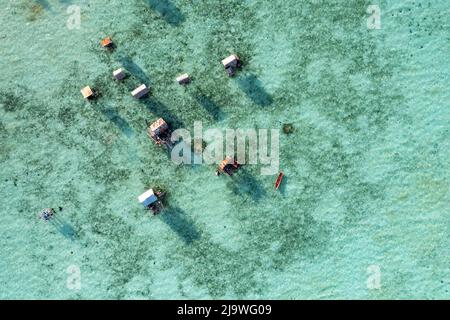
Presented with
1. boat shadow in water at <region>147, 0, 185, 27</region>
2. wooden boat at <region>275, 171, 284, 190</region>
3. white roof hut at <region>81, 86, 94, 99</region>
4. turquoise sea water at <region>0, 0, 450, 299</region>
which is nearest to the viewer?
turquoise sea water at <region>0, 0, 450, 299</region>

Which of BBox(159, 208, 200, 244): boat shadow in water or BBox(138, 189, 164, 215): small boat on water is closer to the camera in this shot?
BBox(138, 189, 164, 215): small boat on water

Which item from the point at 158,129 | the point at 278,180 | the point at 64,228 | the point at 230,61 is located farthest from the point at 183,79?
the point at 64,228

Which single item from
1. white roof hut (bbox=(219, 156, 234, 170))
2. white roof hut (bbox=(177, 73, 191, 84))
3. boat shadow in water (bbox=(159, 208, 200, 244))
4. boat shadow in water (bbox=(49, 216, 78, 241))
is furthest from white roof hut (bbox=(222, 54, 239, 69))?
boat shadow in water (bbox=(49, 216, 78, 241))

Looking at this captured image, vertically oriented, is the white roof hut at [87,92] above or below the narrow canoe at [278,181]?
above

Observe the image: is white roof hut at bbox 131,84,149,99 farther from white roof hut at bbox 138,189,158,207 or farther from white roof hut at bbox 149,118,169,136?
white roof hut at bbox 138,189,158,207

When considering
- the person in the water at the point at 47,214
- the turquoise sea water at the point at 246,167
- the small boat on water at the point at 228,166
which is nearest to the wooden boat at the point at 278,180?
the turquoise sea water at the point at 246,167

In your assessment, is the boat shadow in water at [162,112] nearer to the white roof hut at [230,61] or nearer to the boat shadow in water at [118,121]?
the boat shadow in water at [118,121]
